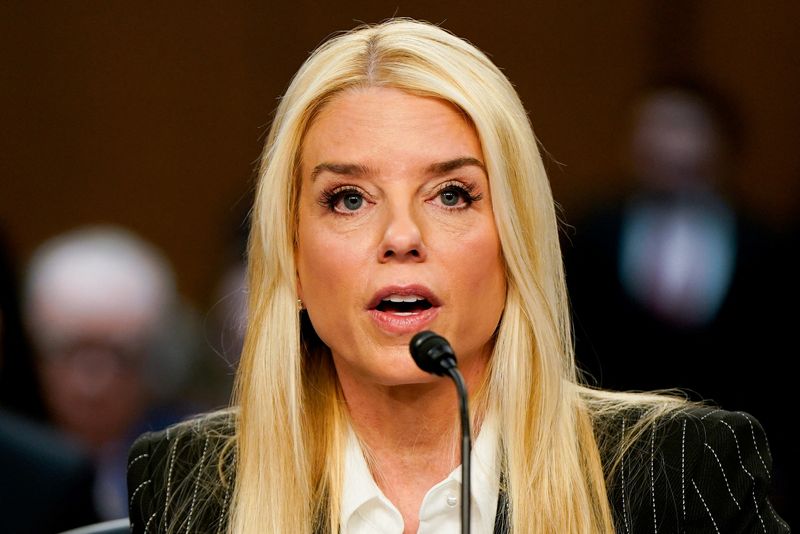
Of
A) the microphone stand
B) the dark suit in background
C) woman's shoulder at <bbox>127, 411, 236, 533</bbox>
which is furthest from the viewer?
the dark suit in background

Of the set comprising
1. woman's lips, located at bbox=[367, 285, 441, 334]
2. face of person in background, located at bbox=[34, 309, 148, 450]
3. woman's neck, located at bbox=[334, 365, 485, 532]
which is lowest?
face of person in background, located at bbox=[34, 309, 148, 450]

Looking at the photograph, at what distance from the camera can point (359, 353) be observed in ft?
7.59

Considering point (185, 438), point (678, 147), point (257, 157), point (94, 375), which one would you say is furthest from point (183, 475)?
point (678, 147)

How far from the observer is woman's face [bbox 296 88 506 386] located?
2.25 m

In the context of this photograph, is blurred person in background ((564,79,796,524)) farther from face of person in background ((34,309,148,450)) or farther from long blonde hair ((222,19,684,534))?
face of person in background ((34,309,148,450))

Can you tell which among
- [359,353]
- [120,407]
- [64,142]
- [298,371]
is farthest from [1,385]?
[359,353]

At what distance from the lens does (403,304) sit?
2299mm

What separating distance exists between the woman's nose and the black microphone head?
29cm

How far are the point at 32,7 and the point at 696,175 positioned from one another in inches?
101

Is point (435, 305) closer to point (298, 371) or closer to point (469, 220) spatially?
point (469, 220)

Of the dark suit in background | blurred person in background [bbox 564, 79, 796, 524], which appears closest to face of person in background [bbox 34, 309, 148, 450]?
the dark suit in background

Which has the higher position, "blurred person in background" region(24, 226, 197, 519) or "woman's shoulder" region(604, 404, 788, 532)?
"woman's shoulder" region(604, 404, 788, 532)

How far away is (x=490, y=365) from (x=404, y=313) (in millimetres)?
289

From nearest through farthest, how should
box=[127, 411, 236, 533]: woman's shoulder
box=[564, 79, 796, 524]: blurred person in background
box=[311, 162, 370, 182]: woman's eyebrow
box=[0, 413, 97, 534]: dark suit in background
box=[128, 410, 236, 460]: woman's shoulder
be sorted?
box=[311, 162, 370, 182]: woman's eyebrow < box=[127, 411, 236, 533]: woman's shoulder < box=[128, 410, 236, 460]: woman's shoulder < box=[0, 413, 97, 534]: dark suit in background < box=[564, 79, 796, 524]: blurred person in background
